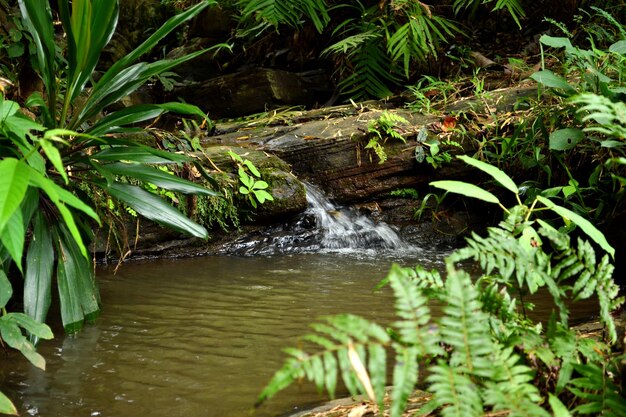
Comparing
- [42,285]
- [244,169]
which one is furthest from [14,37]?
[42,285]

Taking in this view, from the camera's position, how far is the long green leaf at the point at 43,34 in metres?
2.29

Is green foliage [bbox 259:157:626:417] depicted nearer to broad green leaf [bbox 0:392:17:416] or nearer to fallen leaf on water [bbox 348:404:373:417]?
fallen leaf on water [bbox 348:404:373:417]

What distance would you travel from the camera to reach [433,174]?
4.96 metres

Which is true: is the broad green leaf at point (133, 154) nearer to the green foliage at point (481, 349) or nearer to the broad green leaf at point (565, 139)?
the green foliage at point (481, 349)

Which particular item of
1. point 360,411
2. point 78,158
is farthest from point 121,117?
point 360,411

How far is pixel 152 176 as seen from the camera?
2.54 metres

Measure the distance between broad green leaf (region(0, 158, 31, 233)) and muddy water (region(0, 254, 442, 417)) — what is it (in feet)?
2.36

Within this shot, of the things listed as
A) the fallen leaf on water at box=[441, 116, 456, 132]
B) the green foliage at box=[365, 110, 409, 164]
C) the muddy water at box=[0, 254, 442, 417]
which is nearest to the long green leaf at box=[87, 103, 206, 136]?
the muddy water at box=[0, 254, 442, 417]

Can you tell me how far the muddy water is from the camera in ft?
6.05

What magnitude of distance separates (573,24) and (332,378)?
7.01 meters

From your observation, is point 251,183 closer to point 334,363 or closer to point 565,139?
point 565,139

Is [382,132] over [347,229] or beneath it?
over

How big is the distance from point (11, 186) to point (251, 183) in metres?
3.32

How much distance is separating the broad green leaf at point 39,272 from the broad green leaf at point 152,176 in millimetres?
353
